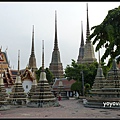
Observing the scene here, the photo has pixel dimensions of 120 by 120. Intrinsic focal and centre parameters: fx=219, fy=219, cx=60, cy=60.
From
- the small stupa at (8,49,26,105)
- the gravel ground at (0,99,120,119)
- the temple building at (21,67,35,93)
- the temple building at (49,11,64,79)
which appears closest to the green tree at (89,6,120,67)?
the gravel ground at (0,99,120,119)

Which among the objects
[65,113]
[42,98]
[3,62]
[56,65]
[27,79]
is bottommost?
[65,113]

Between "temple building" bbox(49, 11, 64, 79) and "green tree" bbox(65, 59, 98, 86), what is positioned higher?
"temple building" bbox(49, 11, 64, 79)

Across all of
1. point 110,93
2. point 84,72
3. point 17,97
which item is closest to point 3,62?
point 84,72

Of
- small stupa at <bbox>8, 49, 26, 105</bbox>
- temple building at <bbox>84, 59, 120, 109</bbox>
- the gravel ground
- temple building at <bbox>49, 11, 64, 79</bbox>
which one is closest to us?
the gravel ground

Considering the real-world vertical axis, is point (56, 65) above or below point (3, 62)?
above

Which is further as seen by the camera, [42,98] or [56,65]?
[56,65]

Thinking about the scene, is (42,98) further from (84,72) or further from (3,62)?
(3,62)

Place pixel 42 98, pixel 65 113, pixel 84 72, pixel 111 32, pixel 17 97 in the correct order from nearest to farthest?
pixel 111 32
pixel 65 113
pixel 42 98
pixel 17 97
pixel 84 72

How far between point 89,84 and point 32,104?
67.8ft

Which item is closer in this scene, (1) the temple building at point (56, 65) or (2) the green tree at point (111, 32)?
(2) the green tree at point (111, 32)

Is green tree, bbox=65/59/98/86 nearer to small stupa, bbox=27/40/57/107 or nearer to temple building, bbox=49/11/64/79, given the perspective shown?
small stupa, bbox=27/40/57/107

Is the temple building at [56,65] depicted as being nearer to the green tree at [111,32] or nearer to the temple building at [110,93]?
the temple building at [110,93]

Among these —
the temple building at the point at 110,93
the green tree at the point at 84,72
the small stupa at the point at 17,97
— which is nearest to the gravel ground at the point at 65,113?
the temple building at the point at 110,93

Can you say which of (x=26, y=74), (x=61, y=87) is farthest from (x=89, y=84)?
(x=26, y=74)
